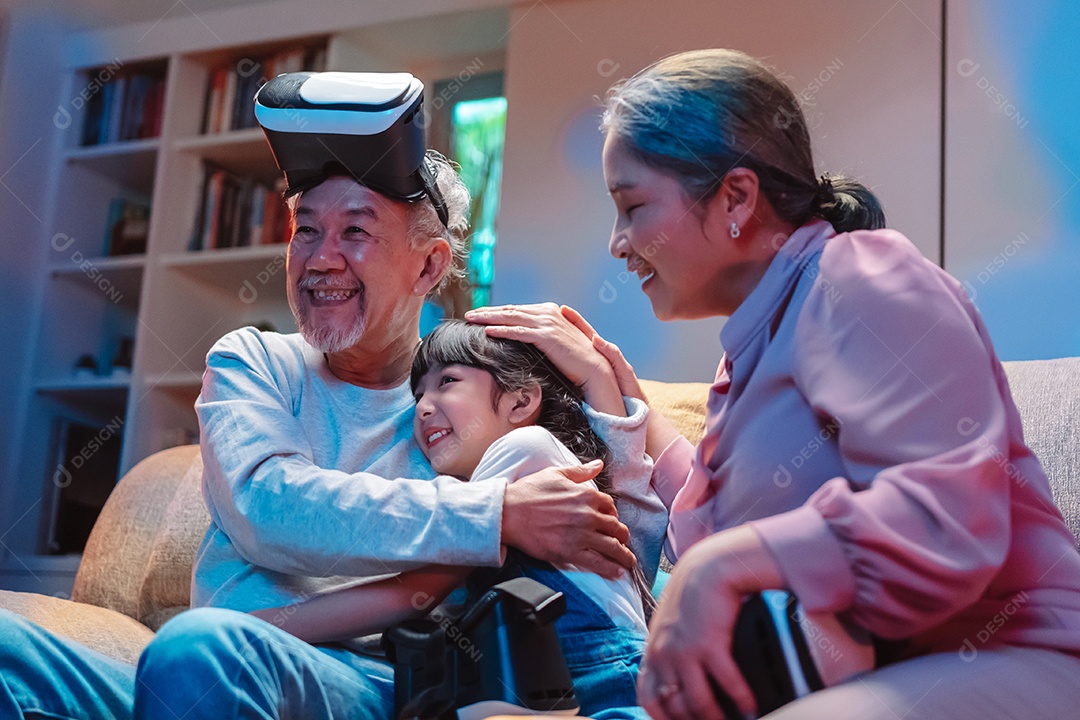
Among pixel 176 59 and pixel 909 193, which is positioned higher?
pixel 176 59

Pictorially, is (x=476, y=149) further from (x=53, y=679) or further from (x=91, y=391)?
(x=53, y=679)

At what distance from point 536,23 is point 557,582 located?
258 cm

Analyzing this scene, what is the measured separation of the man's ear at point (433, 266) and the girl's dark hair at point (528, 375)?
0.18 metres

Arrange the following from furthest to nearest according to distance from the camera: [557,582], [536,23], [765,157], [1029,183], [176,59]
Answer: [176,59]
[536,23]
[1029,183]
[557,582]
[765,157]

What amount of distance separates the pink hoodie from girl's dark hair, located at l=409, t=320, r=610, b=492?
1.17ft

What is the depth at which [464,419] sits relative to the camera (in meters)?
1.45

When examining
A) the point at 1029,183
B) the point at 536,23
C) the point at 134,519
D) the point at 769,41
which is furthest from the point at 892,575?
the point at 536,23

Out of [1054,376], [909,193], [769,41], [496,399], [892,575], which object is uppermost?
[769,41]

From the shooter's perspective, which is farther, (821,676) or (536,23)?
(536,23)

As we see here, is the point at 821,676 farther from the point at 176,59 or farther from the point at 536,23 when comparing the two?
the point at 176,59

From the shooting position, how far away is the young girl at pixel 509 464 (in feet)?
4.06

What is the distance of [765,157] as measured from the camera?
114 cm

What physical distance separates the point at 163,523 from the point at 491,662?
3.54ft

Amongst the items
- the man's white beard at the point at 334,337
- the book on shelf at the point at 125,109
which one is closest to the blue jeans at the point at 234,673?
the man's white beard at the point at 334,337
